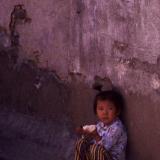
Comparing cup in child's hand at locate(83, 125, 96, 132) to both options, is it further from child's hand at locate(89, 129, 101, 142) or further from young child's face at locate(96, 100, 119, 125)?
young child's face at locate(96, 100, 119, 125)

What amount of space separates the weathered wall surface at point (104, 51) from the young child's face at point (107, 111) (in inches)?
4.4

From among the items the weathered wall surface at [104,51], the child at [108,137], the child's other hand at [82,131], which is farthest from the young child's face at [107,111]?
the child's other hand at [82,131]

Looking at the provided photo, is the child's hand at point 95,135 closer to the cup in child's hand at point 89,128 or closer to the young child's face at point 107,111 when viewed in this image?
the cup in child's hand at point 89,128

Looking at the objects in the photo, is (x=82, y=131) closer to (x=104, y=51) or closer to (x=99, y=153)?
(x=99, y=153)

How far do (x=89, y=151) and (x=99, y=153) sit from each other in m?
0.12

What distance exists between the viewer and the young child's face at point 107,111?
4723 millimetres

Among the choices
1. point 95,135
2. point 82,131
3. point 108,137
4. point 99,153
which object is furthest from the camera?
point 82,131

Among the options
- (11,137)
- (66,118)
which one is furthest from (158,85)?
(11,137)

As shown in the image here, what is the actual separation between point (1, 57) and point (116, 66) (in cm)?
164

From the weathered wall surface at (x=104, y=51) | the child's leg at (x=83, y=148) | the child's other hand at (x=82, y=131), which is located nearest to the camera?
the weathered wall surface at (x=104, y=51)

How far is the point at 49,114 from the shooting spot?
5.51 meters

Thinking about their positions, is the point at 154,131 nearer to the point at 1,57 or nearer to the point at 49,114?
the point at 49,114

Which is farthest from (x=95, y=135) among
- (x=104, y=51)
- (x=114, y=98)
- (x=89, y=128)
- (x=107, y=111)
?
(x=104, y=51)

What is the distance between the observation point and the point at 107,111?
4.75m
